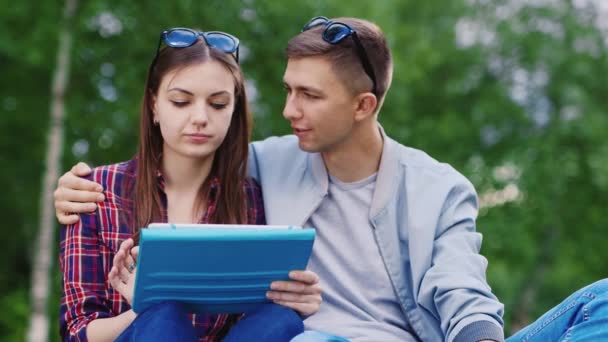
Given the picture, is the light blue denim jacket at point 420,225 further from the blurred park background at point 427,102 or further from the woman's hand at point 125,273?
the blurred park background at point 427,102

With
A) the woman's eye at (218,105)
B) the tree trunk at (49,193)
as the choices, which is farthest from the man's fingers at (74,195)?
the tree trunk at (49,193)

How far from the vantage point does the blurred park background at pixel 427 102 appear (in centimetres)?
1147

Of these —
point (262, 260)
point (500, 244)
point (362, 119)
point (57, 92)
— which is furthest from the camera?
point (500, 244)

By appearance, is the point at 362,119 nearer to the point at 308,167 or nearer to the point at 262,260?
the point at 308,167

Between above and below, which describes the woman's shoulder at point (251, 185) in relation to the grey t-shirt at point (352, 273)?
above

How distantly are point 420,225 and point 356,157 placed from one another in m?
0.39

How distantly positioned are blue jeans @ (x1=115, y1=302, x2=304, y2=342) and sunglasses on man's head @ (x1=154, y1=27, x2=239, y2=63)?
36.9 inches

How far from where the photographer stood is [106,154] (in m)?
13.0

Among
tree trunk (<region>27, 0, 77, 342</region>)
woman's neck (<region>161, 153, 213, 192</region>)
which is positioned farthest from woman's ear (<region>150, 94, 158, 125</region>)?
tree trunk (<region>27, 0, 77, 342</region>)

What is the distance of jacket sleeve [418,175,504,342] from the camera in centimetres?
250

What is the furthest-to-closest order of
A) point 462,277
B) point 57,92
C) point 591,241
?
1. point 591,241
2. point 57,92
3. point 462,277

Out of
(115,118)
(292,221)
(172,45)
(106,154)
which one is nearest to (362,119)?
(292,221)

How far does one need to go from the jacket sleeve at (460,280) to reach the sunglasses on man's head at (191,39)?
3.05 ft

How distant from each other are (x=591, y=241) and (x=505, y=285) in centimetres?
213
